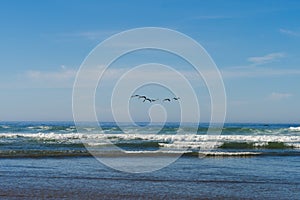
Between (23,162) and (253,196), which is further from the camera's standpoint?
(23,162)

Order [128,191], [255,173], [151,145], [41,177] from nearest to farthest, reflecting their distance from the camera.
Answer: [128,191], [41,177], [255,173], [151,145]

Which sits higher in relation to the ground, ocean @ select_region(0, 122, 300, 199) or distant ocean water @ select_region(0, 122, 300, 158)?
distant ocean water @ select_region(0, 122, 300, 158)

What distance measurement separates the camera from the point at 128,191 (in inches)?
582

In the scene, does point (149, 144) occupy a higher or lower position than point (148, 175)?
higher

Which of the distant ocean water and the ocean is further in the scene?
the distant ocean water

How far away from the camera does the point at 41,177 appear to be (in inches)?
681

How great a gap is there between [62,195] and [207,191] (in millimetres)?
4823

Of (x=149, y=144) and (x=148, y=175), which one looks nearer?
(x=148, y=175)

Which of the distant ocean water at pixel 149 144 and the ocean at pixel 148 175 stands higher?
the distant ocean water at pixel 149 144

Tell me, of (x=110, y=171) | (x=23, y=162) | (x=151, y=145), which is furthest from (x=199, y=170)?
(x=151, y=145)

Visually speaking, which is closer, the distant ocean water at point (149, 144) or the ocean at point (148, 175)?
the ocean at point (148, 175)

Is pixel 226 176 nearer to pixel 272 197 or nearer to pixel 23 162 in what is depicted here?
pixel 272 197

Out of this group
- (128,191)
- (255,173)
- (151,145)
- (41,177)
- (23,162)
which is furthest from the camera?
(151,145)

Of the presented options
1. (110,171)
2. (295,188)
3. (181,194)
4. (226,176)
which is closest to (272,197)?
(295,188)
